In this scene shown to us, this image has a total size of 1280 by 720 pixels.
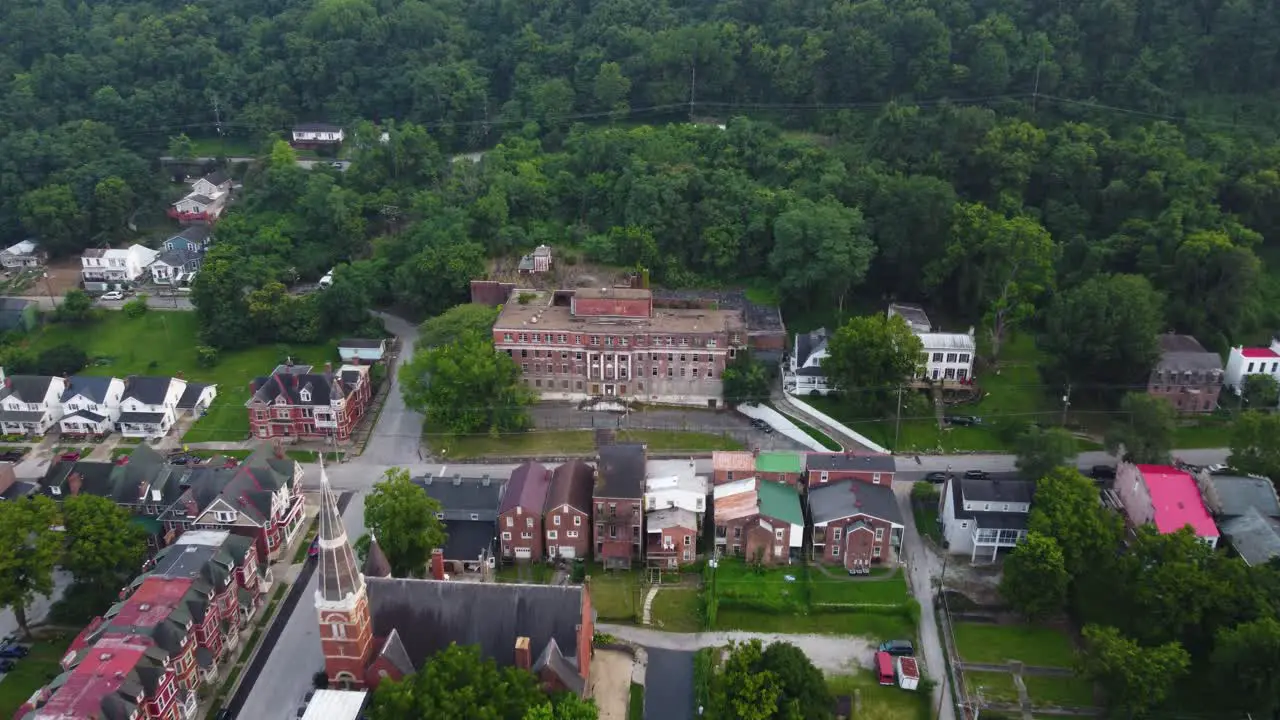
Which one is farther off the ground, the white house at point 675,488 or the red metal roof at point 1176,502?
the red metal roof at point 1176,502

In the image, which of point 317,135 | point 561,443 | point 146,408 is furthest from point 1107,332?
point 317,135

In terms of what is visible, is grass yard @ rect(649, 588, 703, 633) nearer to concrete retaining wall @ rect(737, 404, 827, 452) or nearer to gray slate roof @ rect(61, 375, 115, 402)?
concrete retaining wall @ rect(737, 404, 827, 452)

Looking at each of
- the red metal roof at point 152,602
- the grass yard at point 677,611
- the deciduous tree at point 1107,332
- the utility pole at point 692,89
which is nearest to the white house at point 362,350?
the red metal roof at point 152,602

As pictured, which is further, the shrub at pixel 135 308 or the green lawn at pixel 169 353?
the shrub at pixel 135 308

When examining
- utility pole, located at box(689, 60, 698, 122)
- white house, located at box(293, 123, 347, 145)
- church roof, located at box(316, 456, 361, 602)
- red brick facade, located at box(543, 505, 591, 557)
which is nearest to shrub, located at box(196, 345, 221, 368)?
white house, located at box(293, 123, 347, 145)

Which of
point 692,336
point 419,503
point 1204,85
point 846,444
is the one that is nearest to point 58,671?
point 419,503

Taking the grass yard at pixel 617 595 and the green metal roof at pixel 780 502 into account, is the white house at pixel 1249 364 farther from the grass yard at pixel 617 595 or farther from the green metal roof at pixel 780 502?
the grass yard at pixel 617 595
